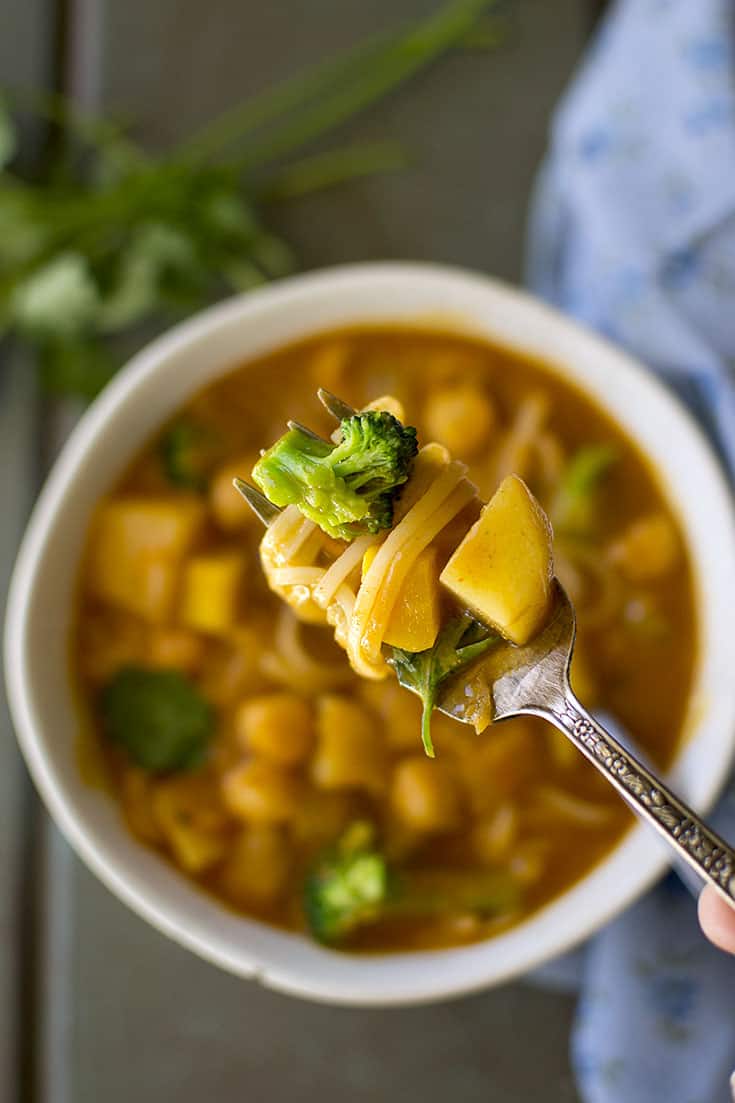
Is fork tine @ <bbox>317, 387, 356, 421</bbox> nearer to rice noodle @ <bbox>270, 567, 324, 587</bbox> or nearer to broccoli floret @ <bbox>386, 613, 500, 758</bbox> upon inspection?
rice noodle @ <bbox>270, 567, 324, 587</bbox>

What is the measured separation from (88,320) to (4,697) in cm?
106

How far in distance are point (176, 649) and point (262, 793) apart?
0.42m

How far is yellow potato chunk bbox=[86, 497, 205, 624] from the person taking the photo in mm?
2955

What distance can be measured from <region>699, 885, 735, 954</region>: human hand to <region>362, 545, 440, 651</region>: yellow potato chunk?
85 cm

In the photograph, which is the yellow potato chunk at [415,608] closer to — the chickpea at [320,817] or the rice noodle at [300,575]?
the rice noodle at [300,575]

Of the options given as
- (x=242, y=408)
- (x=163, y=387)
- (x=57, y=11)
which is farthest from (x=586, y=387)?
(x=57, y=11)

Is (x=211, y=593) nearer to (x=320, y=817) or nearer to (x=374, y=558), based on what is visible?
(x=320, y=817)

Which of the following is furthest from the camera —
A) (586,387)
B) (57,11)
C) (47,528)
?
(57,11)

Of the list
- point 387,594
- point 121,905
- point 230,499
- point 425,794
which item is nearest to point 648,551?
point 425,794

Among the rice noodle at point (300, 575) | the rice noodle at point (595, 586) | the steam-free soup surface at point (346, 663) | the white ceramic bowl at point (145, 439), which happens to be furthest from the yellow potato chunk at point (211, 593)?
the rice noodle at point (300, 575)

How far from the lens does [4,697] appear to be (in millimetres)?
3211

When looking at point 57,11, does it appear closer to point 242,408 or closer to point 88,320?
point 88,320

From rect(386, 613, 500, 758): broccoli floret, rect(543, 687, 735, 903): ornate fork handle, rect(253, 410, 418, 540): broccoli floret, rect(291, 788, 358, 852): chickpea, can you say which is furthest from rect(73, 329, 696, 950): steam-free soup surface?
rect(253, 410, 418, 540): broccoli floret

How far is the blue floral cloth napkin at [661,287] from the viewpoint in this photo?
3.02m
